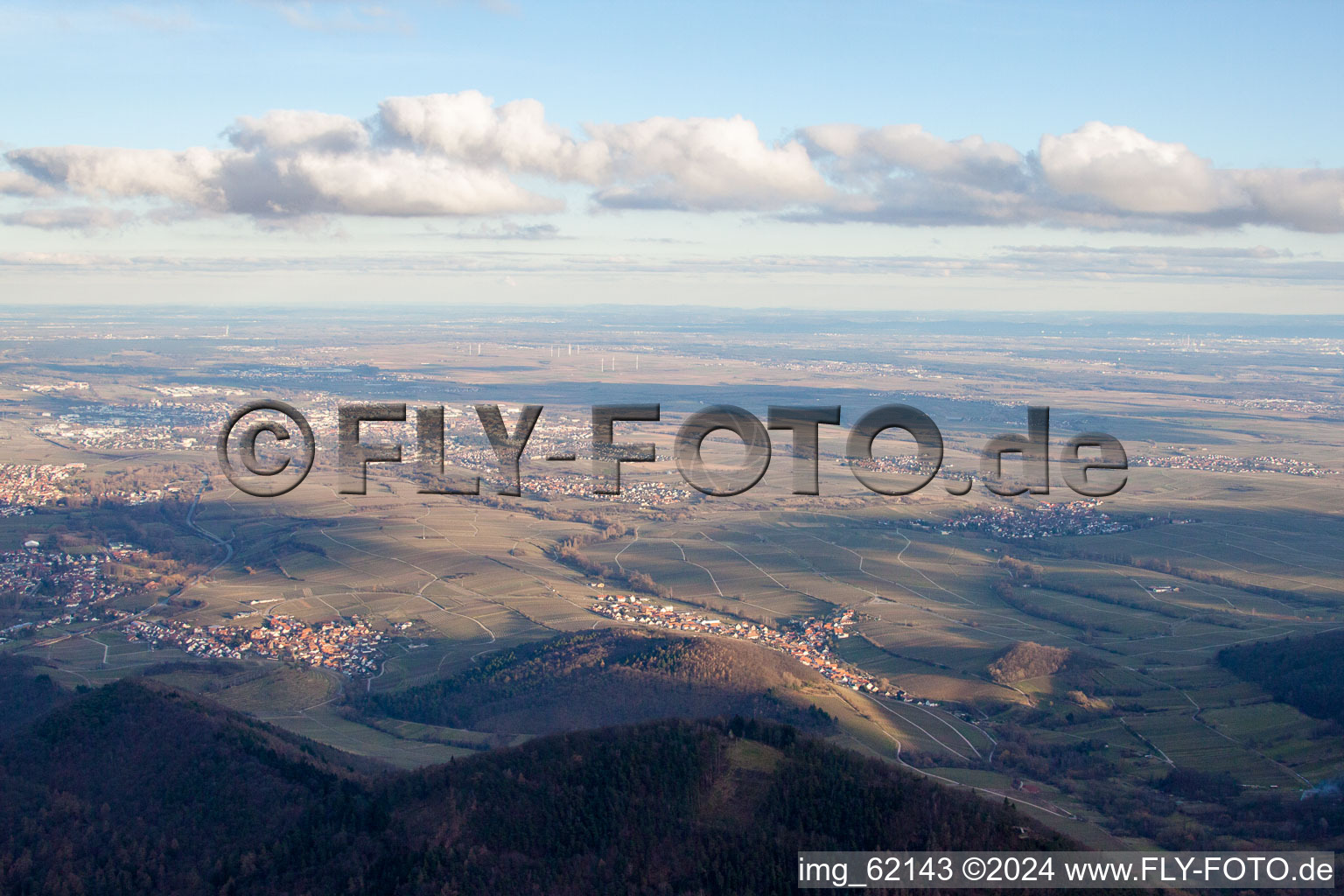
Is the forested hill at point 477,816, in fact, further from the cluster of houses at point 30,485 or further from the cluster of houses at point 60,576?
the cluster of houses at point 30,485

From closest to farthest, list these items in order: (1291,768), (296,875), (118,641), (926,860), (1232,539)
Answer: (926,860) < (296,875) < (1291,768) < (118,641) < (1232,539)

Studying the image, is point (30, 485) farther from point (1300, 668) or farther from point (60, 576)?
point (1300, 668)

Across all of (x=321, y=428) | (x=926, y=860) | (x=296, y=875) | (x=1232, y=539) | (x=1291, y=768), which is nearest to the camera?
(x=926, y=860)

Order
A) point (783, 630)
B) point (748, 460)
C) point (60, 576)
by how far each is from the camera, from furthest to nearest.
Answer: point (748, 460) → point (60, 576) → point (783, 630)

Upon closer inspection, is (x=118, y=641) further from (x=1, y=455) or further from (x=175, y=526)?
(x=1, y=455)

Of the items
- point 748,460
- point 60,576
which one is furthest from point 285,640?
point 748,460

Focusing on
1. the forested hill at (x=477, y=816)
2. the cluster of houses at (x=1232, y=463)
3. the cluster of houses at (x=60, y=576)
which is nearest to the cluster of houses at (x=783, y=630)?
the forested hill at (x=477, y=816)

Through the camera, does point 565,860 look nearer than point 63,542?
Yes

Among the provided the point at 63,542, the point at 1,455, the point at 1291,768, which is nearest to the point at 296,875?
the point at 1291,768
